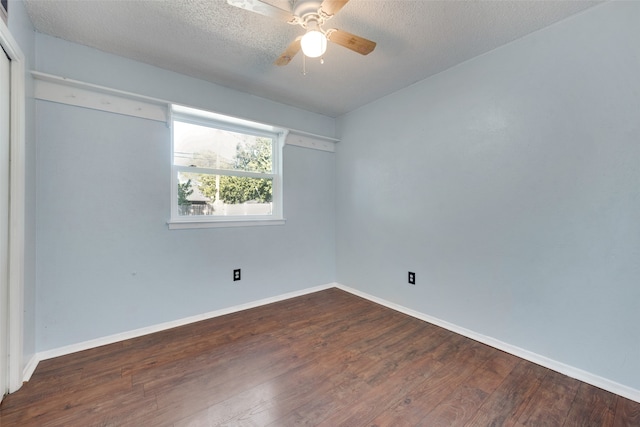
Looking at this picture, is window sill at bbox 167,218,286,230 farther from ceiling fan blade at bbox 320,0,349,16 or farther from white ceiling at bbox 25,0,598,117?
ceiling fan blade at bbox 320,0,349,16

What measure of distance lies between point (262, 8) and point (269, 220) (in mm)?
2065

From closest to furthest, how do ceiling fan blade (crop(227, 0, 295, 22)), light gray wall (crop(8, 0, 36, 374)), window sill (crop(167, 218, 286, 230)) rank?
ceiling fan blade (crop(227, 0, 295, 22)), light gray wall (crop(8, 0, 36, 374)), window sill (crop(167, 218, 286, 230))

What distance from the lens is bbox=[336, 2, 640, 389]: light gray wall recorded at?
1.60 m

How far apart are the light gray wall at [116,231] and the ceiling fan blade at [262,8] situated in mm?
1435

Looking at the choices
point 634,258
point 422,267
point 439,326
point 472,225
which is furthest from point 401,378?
point 634,258

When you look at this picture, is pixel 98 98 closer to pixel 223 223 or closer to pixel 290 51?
pixel 223 223

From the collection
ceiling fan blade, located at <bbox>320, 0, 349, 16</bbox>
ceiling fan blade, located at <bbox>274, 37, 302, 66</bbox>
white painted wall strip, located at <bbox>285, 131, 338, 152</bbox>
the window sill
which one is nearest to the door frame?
the window sill

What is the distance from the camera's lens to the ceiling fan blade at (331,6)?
1.34 metres

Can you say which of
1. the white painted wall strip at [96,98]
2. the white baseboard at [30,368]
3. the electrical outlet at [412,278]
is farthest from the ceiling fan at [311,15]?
the white baseboard at [30,368]

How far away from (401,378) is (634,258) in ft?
5.20

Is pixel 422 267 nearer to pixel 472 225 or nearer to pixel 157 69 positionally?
pixel 472 225

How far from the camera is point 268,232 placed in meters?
3.07

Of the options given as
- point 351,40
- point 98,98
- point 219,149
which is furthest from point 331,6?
point 98,98

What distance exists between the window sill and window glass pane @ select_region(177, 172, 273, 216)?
12cm
